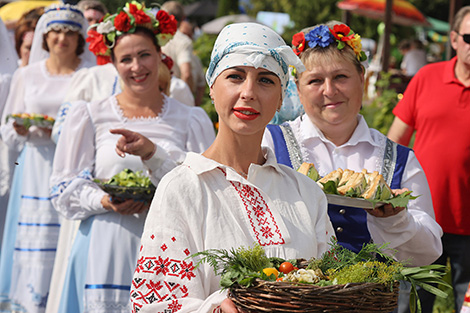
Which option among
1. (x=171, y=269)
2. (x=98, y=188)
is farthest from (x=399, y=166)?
(x=98, y=188)

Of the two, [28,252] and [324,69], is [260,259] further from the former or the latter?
[28,252]

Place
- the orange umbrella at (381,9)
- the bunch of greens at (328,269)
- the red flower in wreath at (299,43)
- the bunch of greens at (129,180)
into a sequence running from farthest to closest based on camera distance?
the orange umbrella at (381,9) → the bunch of greens at (129,180) → the red flower in wreath at (299,43) → the bunch of greens at (328,269)

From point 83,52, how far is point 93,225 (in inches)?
104

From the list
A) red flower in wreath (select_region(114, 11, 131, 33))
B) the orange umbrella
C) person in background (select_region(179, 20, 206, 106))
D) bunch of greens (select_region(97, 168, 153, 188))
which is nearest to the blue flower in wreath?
bunch of greens (select_region(97, 168, 153, 188))

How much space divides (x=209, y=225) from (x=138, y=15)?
249 cm

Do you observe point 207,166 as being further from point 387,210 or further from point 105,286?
point 105,286

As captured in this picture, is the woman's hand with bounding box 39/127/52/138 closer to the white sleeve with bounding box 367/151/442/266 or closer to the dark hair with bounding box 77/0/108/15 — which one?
the dark hair with bounding box 77/0/108/15

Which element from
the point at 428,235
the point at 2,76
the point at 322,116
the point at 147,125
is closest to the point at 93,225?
the point at 147,125

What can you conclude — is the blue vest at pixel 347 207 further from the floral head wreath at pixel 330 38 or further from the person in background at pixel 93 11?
the person in background at pixel 93 11

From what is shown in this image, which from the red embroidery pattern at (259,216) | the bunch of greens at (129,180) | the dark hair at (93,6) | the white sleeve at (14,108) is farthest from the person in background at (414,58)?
the red embroidery pattern at (259,216)

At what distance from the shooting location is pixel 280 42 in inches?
114

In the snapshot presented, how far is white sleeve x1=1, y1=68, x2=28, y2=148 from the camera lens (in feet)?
20.5

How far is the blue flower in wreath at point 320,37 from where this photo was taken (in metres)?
3.77

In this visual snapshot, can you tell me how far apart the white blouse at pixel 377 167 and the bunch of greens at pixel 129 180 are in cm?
90
